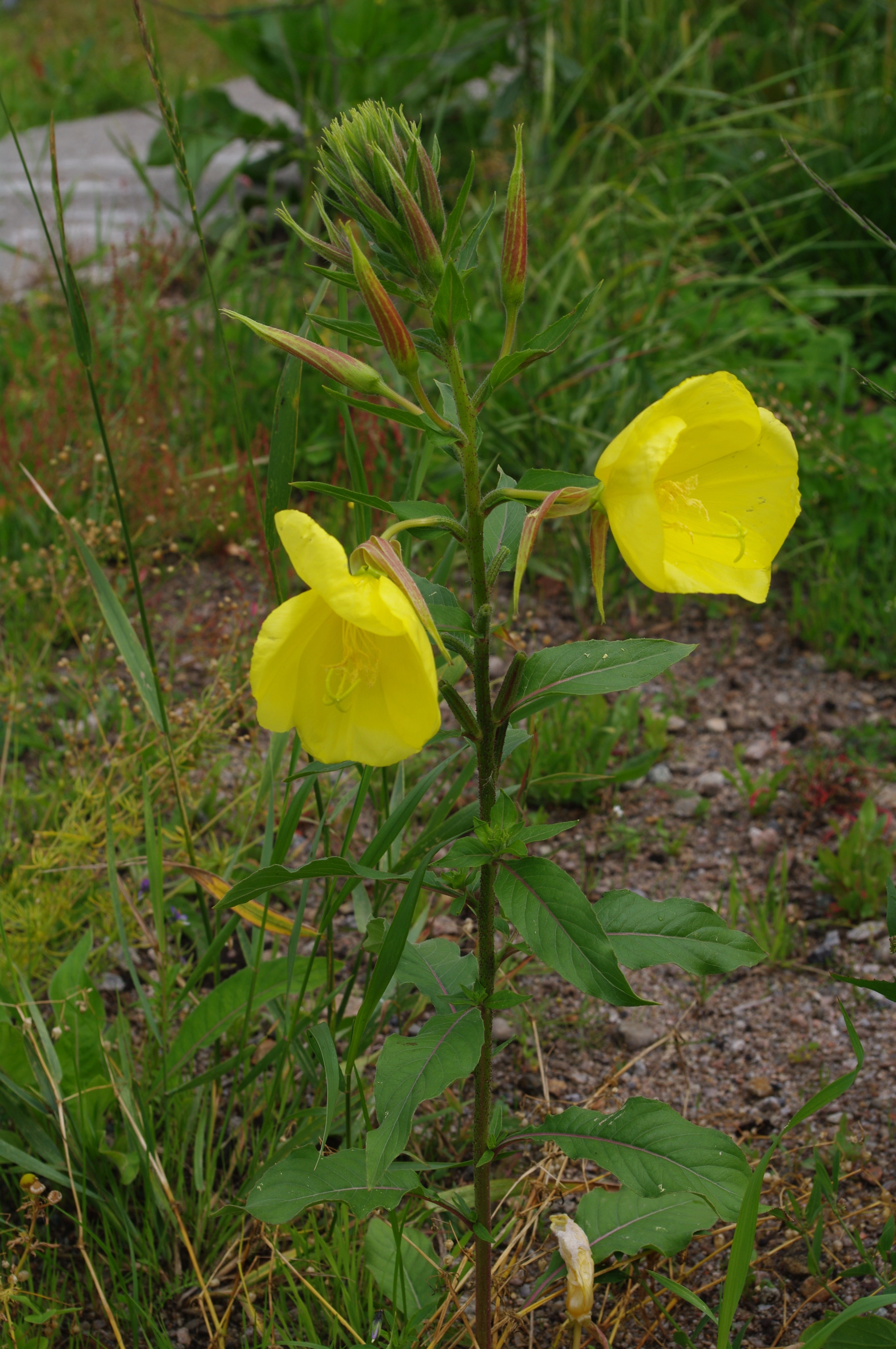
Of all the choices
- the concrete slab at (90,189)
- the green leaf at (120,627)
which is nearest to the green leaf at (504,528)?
the green leaf at (120,627)

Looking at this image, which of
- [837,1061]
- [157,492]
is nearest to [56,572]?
[157,492]

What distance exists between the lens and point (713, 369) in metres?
3.23

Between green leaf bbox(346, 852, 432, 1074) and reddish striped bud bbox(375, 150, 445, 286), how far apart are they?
585 mm

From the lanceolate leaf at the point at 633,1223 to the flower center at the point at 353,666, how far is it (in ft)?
2.43

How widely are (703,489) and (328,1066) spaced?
0.77 metres

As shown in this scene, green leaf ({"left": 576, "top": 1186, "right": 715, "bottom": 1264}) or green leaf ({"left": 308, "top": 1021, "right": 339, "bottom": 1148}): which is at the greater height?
green leaf ({"left": 308, "top": 1021, "right": 339, "bottom": 1148})

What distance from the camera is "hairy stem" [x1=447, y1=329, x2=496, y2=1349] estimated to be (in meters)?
A: 1.08

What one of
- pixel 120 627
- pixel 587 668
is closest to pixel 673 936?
pixel 587 668

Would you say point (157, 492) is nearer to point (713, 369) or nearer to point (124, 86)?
point (713, 369)

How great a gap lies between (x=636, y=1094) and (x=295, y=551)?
4.11ft

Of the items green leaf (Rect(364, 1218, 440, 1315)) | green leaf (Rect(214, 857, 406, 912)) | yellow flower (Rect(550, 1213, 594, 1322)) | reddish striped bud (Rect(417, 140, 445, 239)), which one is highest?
reddish striped bud (Rect(417, 140, 445, 239))

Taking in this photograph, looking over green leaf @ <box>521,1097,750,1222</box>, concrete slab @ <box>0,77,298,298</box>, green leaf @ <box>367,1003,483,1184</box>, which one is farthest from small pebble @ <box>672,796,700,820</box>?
concrete slab @ <box>0,77,298,298</box>

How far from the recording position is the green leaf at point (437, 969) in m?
1.37

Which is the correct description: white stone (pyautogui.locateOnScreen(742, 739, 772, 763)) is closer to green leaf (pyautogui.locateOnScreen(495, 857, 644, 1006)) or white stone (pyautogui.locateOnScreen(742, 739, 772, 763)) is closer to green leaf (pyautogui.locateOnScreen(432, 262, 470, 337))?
green leaf (pyautogui.locateOnScreen(495, 857, 644, 1006))
